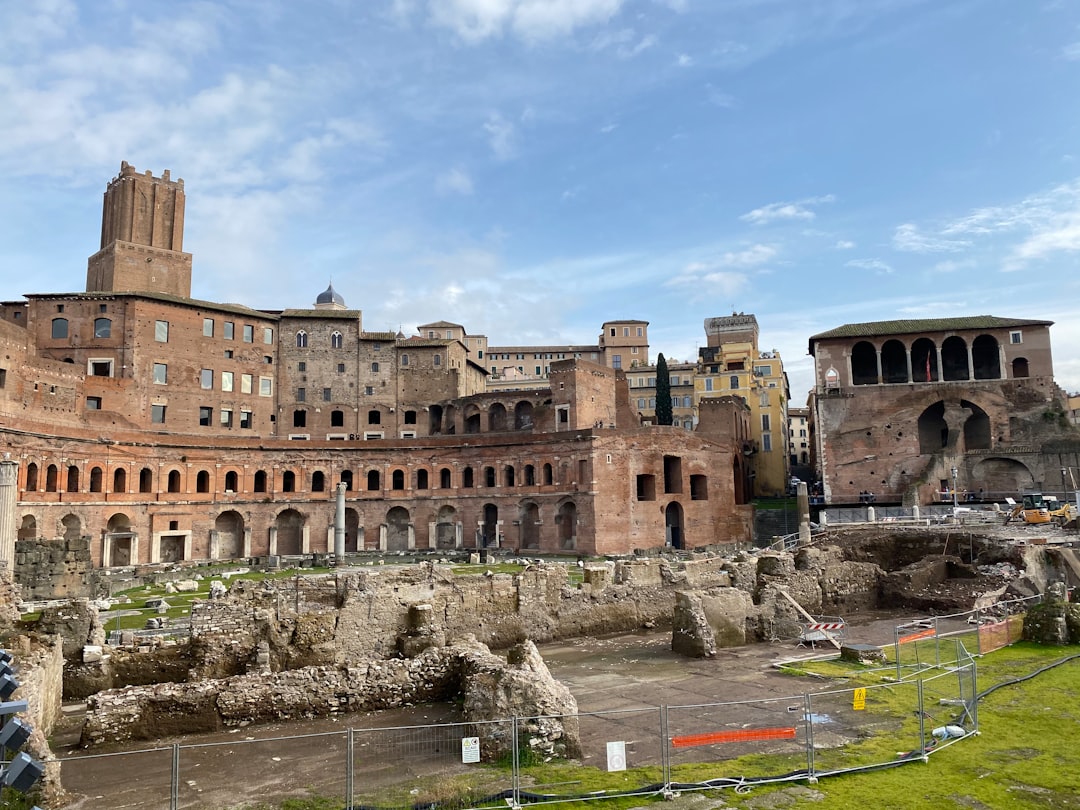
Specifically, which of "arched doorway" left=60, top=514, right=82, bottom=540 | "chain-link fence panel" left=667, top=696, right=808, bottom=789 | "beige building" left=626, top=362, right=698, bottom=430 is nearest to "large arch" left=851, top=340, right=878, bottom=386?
"beige building" left=626, top=362, right=698, bottom=430

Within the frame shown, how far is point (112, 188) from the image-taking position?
198ft

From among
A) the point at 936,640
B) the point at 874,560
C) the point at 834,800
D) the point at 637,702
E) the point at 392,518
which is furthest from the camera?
the point at 392,518

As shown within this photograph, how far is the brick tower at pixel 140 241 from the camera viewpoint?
191 ft

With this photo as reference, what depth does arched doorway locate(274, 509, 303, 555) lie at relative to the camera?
2170 inches

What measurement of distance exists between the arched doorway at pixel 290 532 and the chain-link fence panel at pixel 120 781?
149ft

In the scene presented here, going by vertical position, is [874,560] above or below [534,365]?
below

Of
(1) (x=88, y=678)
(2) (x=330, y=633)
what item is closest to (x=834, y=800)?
(2) (x=330, y=633)

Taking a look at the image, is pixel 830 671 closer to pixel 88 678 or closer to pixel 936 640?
pixel 936 640

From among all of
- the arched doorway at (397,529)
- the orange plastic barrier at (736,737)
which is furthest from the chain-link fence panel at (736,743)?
the arched doorway at (397,529)

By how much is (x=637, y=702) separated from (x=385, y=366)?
51.4 m

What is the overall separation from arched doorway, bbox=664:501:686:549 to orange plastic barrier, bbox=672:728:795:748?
40.6 metres

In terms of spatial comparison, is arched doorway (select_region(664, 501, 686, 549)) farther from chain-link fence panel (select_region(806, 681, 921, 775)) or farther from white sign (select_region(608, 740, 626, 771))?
white sign (select_region(608, 740, 626, 771))

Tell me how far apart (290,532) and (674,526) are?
93.6ft

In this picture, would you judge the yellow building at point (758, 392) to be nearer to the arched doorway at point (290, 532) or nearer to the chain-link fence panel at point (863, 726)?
the arched doorway at point (290, 532)
